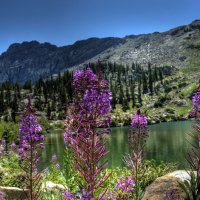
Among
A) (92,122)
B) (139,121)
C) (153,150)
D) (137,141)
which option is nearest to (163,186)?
(139,121)

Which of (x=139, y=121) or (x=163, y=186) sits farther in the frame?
(x=163, y=186)

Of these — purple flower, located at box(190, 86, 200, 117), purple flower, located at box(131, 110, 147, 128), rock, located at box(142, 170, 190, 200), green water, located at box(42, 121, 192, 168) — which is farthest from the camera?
green water, located at box(42, 121, 192, 168)

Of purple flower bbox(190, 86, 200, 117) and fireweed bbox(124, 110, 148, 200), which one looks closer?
purple flower bbox(190, 86, 200, 117)

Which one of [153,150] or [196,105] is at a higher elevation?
[196,105]

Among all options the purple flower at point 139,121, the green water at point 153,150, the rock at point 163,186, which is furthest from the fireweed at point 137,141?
the green water at point 153,150

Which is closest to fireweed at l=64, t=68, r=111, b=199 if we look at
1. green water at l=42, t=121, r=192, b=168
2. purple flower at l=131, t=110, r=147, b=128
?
purple flower at l=131, t=110, r=147, b=128

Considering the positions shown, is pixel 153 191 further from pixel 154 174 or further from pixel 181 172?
pixel 154 174

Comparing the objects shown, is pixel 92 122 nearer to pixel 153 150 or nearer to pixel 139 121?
pixel 139 121

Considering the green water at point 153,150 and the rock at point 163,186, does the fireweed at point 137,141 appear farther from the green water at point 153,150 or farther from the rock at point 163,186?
the green water at point 153,150

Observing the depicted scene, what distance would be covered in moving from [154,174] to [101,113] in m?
11.9

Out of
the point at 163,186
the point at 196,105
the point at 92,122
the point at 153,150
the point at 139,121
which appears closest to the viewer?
the point at 92,122

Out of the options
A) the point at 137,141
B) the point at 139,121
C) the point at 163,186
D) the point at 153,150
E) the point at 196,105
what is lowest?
the point at 153,150

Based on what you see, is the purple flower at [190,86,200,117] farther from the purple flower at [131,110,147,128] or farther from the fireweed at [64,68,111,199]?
the fireweed at [64,68,111,199]

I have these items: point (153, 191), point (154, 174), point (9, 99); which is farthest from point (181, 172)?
point (9, 99)
